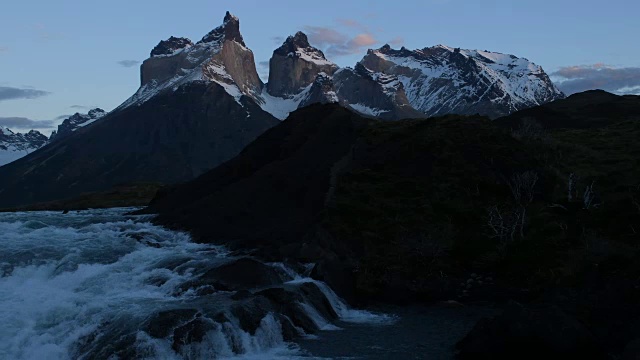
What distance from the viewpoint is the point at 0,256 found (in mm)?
58656

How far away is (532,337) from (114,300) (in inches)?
1205

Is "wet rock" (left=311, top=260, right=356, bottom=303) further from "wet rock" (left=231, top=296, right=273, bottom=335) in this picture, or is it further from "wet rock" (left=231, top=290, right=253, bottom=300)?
"wet rock" (left=231, top=296, right=273, bottom=335)

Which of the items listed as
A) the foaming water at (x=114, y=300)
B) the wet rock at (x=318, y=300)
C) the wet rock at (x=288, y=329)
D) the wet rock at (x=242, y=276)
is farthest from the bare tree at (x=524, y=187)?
the wet rock at (x=288, y=329)

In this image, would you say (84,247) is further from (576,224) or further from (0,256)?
(576,224)

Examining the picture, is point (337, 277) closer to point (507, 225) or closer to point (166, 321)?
point (166, 321)

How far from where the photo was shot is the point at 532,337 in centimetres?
3438

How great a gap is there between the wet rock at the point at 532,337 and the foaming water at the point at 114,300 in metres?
11.8

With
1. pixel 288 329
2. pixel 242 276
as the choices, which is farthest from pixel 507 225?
pixel 288 329

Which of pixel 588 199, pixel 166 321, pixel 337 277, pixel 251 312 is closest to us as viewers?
pixel 166 321

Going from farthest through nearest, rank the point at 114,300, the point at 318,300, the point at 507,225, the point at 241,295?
the point at 507,225 < the point at 318,300 < the point at 114,300 < the point at 241,295

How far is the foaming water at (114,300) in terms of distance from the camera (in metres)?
36.0

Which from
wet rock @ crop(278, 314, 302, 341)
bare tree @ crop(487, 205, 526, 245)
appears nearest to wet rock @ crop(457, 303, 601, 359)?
wet rock @ crop(278, 314, 302, 341)

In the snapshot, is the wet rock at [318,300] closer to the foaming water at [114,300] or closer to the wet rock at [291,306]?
the foaming water at [114,300]

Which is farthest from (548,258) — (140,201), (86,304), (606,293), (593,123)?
(140,201)
